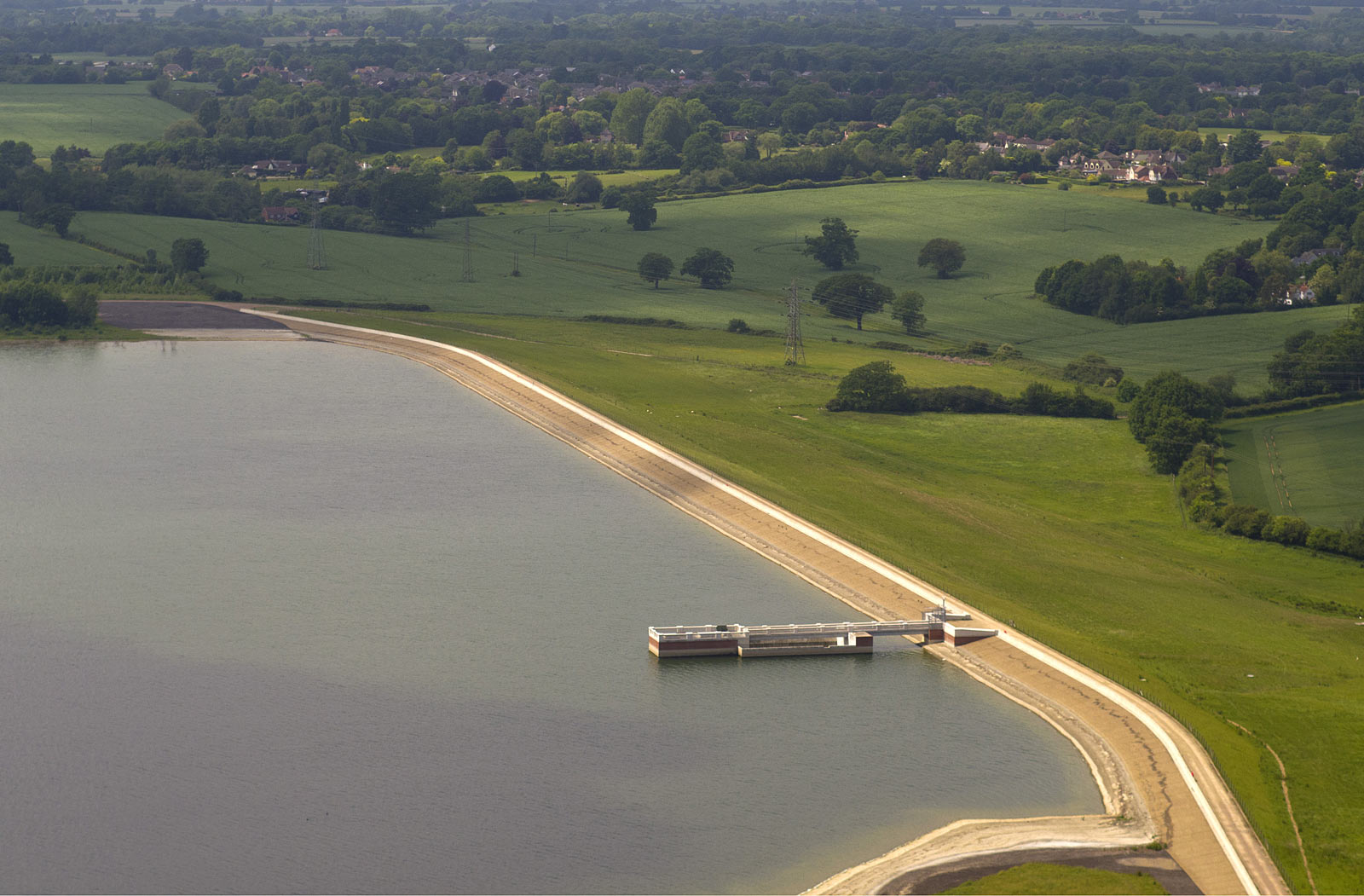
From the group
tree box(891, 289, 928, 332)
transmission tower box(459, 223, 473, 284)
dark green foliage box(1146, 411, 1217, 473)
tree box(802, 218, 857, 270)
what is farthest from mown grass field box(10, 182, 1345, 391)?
dark green foliage box(1146, 411, 1217, 473)

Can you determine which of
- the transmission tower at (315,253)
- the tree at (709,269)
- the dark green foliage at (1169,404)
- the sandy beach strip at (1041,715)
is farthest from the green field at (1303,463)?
the transmission tower at (315,253)

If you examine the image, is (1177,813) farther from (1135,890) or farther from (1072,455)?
(1072,455)

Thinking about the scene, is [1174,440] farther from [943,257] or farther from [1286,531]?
[943,257]

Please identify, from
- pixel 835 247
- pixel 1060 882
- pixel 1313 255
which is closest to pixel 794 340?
pixel 835 247

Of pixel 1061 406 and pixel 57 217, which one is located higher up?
pixel 57 217

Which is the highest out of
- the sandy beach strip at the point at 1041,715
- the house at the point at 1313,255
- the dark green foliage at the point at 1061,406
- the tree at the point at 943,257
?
the house at the point at 1313,255

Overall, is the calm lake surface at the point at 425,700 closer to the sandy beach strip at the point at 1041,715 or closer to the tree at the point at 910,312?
the sandy beach strip at the point at 1041,715

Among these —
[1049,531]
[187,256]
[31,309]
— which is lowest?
[1049,531]

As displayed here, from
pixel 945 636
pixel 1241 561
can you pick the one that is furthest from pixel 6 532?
pixel 1241 561
